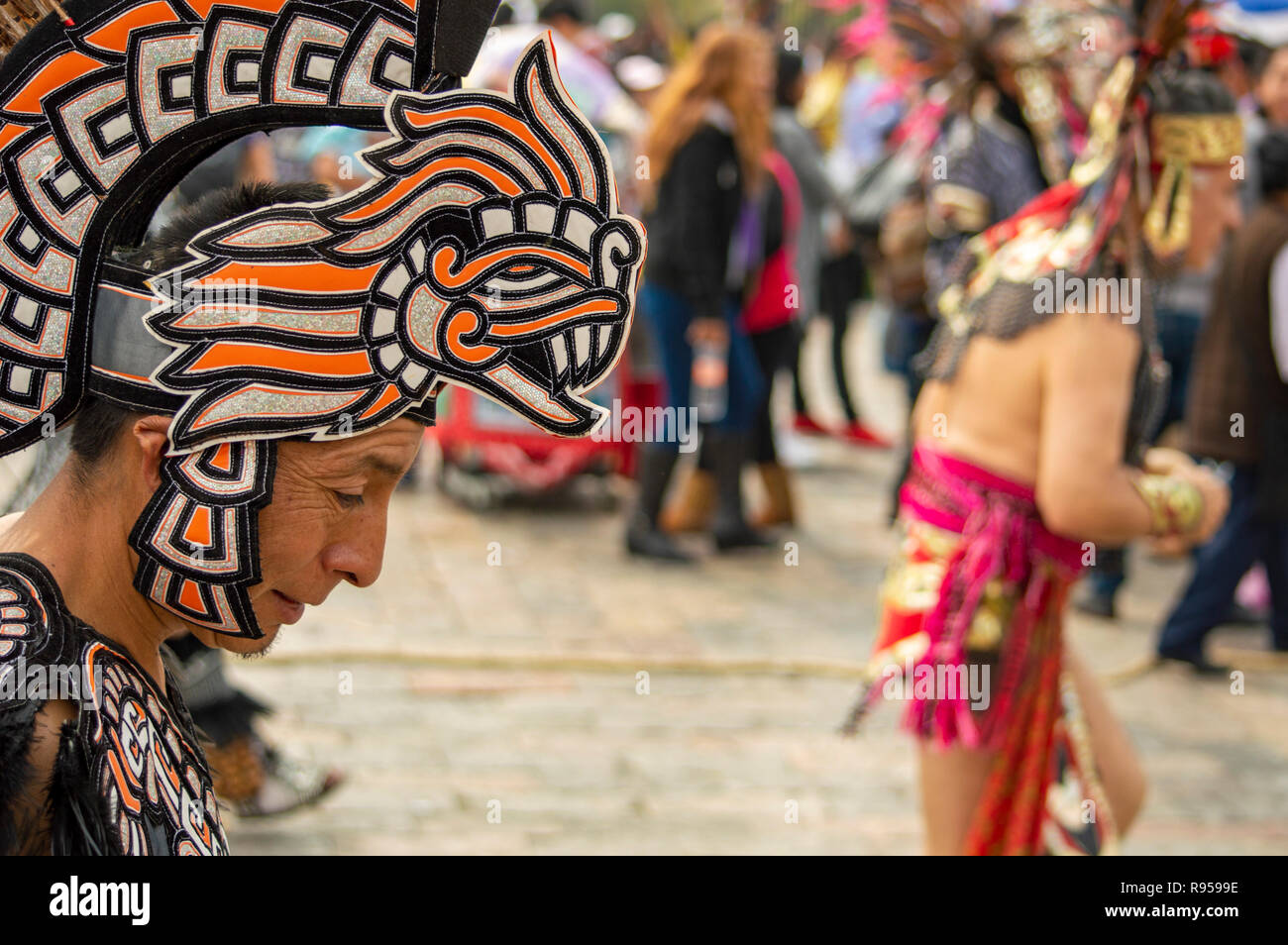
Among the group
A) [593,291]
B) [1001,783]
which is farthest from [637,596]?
[593,291]

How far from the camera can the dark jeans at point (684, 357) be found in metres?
6.48

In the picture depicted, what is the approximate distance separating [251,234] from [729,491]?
5.54m

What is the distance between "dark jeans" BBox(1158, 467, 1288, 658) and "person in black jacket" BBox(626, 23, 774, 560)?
2.08 meters

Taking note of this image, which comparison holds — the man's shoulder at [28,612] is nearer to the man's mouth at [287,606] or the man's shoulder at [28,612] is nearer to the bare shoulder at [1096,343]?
the man's mouth at [287,606]

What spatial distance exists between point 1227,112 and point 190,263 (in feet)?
8.68

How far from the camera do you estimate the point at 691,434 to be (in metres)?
6.91

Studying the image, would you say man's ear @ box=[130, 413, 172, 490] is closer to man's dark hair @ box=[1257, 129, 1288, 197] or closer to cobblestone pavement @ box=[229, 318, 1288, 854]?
cobblestone pavement @ box=[229, 318, 1288, 854]

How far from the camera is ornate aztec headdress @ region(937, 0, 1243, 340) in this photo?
306 centimetres

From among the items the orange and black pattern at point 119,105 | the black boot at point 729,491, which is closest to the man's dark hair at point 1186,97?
the orange and black pattern at point 119,105

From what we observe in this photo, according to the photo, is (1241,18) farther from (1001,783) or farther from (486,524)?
(1001,783)

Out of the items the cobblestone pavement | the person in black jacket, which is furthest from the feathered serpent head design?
the person in black jacket

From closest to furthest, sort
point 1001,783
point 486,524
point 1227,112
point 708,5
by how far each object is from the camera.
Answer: point 1001,783 < point 1227,112 < point 486,524 < point 708,5

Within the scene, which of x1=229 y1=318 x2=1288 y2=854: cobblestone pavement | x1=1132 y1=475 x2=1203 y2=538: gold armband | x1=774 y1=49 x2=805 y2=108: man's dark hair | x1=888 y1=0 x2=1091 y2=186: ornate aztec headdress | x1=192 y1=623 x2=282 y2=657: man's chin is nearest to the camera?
x1=192 y1=623 x2=282 y2=657: man's chin

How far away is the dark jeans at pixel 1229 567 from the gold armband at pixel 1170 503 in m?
2.69
